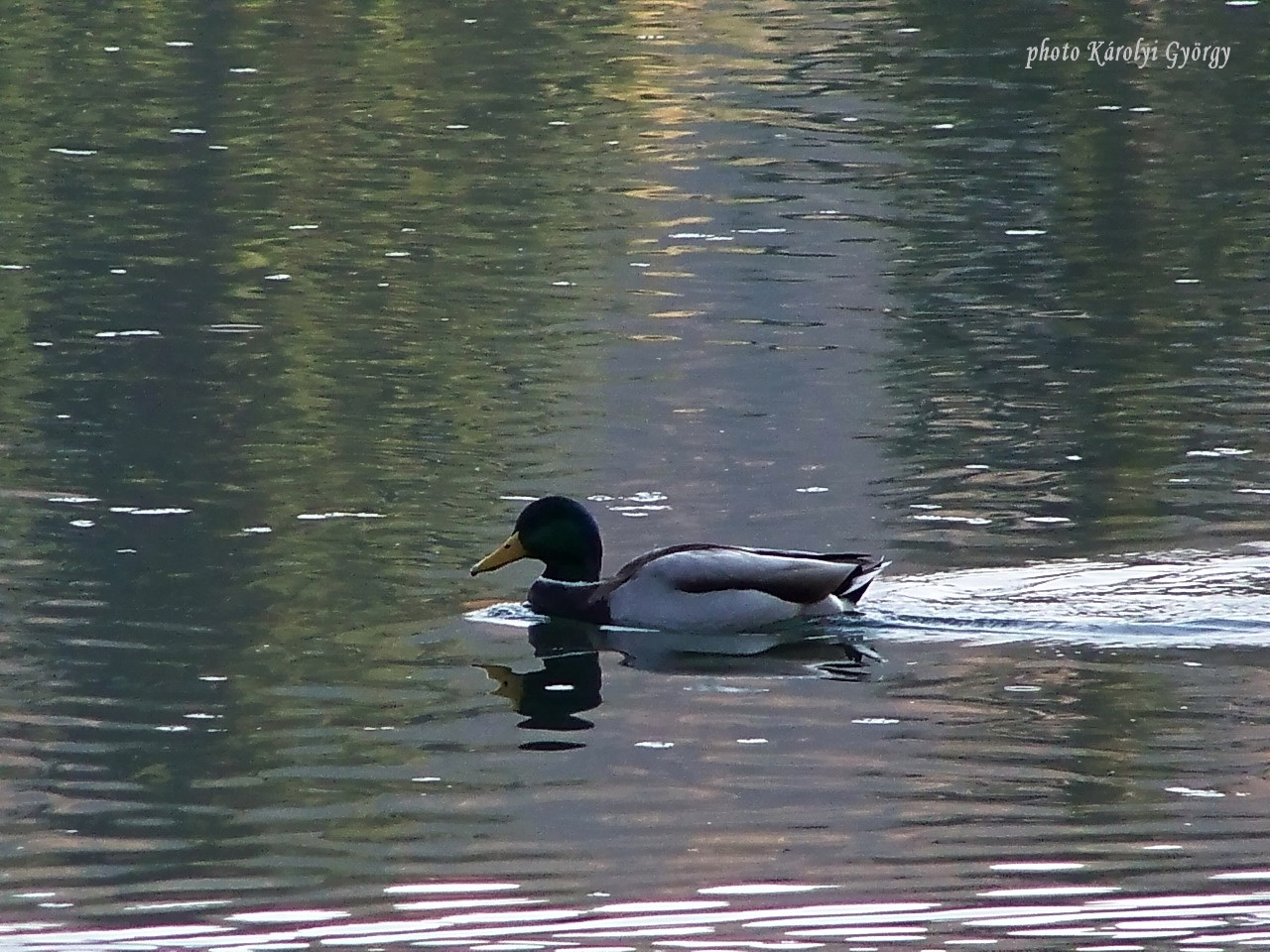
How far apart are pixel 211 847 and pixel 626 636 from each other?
359cm

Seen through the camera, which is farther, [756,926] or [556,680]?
[556,680]

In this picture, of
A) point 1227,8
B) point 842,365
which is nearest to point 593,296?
point 842,365

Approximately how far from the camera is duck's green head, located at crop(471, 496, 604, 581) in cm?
1255

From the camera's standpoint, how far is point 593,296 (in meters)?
20.2

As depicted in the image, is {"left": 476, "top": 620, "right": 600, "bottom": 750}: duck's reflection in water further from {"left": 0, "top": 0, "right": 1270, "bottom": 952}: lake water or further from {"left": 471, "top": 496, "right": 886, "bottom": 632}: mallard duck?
{"left": 471, "top": 496, "right": 886, "bottom": 632}: mallard duck

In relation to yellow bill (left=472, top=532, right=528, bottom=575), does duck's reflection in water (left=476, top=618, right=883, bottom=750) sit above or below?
below

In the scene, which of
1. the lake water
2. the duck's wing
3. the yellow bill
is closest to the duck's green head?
the yellow bill

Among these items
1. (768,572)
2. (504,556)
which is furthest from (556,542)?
(768,572)

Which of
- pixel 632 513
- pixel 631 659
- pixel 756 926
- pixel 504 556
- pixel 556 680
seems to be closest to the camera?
pixel 756 926

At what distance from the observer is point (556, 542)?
1258cm

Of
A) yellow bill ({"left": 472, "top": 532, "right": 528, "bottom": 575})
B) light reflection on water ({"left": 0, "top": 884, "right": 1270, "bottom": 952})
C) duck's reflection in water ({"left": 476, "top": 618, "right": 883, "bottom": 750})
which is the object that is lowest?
duck's reflection in water ({"left": 476, "top": 618, "right": 883, "bottom": 750})

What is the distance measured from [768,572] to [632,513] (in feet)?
6.60

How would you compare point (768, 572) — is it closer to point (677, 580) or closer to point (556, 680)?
point (677, 580)

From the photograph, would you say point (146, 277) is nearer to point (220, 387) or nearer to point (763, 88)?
point (220, 387)
